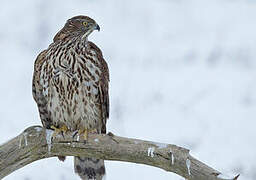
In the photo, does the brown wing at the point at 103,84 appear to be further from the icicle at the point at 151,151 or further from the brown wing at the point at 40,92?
the icicle at the point at 151,151

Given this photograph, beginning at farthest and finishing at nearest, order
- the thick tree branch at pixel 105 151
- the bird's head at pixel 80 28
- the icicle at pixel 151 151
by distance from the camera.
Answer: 1. the bird's head at pixel 80 28
2. the icicle at pixel 151 151
3. the thick tree branch at pixel 105 151

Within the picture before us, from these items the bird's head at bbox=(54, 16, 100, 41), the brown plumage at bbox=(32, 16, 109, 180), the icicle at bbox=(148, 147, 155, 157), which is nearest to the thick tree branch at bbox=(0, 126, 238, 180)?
the icicle at bbox=(148, 147, 155, 157)

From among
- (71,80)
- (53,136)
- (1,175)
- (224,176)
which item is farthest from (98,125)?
(224,176)

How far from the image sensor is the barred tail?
18.2ft

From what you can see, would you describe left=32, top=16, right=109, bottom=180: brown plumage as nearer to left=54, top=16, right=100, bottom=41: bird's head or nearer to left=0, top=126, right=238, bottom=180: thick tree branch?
left=54, top=16, right=100, bottom=41: bird's head

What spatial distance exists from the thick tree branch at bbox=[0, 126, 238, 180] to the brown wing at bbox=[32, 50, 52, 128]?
1.00 meters

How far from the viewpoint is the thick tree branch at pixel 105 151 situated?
164 inches

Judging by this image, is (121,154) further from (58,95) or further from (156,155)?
(58,95)

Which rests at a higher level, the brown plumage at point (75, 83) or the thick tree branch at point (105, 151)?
the brown plumage at point (75, 83)

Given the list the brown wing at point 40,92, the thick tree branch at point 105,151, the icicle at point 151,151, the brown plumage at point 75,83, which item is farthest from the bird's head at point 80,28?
the icicle at point 151,151

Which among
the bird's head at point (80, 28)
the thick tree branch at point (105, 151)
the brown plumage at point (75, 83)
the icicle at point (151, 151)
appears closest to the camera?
the thick tree branch at point (105, 151)

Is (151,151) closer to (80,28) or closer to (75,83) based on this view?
(75,83)

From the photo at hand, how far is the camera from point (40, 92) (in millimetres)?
5672

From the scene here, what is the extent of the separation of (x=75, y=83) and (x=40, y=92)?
513 mm
